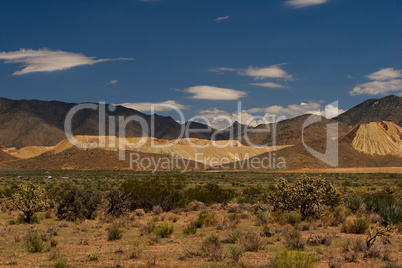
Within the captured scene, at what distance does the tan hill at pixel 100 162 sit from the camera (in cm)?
11275

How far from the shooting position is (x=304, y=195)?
19391 mm

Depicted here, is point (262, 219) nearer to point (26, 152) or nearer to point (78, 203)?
point (78, 203)

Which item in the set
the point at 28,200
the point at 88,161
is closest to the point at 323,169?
the point at 88,161

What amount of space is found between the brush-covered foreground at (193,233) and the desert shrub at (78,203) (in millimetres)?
54

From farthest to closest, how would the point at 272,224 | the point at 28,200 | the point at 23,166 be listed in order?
1. the point at 23,166
2. the point at 28,200
3. the point at 272,224

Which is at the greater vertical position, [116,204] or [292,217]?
[116,204]

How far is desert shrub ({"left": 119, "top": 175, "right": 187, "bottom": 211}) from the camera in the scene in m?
25.5

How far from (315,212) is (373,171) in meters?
84.7

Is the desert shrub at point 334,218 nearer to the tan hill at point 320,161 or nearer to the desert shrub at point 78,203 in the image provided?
the desert shrub at point 78,203

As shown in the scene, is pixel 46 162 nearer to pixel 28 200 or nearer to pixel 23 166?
pixel 23 166

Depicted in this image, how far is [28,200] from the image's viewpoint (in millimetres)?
20188

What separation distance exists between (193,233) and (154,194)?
977 centimetres

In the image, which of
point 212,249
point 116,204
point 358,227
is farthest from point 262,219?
point 116,204

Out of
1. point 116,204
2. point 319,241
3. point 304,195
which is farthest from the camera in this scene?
point 116,204
